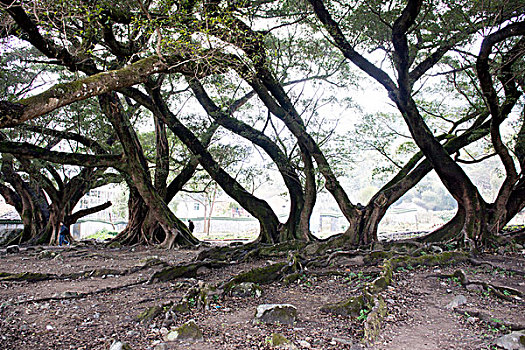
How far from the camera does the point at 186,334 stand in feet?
11.1

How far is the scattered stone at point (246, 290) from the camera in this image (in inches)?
190

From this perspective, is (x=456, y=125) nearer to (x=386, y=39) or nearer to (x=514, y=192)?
(x=514, y=192)

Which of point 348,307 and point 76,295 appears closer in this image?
point 348,307

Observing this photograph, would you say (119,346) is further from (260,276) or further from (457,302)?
(457,302)

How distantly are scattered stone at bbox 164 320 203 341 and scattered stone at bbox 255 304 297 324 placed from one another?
0.67 meters

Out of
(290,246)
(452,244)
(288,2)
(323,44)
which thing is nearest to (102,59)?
(288,2)

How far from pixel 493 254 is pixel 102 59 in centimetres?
1007

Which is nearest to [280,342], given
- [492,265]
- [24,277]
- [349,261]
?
[349,261]

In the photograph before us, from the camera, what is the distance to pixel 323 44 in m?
10.1

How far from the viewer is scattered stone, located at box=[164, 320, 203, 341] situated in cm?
334

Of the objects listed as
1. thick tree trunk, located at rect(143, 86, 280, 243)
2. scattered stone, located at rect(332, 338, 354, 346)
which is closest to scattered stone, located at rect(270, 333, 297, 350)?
scattered stone, located at rect(332, 338, 354, 346)

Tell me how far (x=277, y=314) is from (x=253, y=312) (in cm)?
44

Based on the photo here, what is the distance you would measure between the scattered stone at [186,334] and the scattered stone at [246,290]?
1.41m

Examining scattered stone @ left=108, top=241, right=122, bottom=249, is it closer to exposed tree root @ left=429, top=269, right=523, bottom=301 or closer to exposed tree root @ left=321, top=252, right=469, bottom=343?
exposed tree root @ left=321, top=252, right=469, bottom=343
